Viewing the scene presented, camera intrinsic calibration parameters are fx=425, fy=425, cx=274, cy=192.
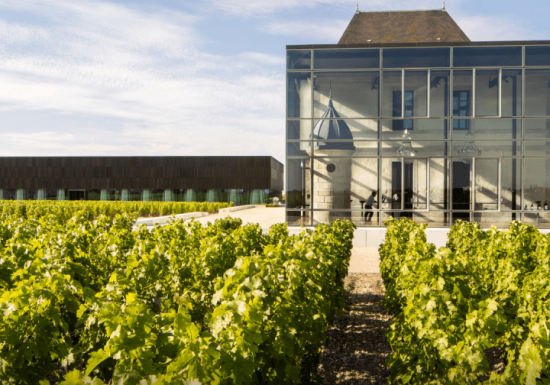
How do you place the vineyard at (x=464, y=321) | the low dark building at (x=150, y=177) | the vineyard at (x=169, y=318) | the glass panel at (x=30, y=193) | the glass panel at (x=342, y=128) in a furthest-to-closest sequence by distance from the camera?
the glass panel at (x=30, y=193) → the low dark building at (x=150, y=177) → the glass panel at (x=342, y=128) → the vineyard at (x=464, y=321) → the vineyard at (x=169, y=318)

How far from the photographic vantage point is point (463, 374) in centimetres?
271

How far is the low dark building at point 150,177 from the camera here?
48000mm

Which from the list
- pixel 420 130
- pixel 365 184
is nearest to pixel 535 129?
pixel 420 130

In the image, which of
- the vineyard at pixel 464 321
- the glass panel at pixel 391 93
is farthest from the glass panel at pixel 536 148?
the vineyard at pixel 464 321

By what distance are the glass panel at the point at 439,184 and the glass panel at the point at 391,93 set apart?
8.06 ft

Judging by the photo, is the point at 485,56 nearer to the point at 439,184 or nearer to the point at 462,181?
the point at 462,181

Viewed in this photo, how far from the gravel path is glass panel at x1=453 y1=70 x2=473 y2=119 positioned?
11.1 metres

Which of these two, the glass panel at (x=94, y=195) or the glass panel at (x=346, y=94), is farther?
the glass panel at (x=94, y=195)

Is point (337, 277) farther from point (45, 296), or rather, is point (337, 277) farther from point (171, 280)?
point (45, 296)

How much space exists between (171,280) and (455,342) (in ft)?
9.14

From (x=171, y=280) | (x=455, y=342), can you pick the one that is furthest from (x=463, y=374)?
(x=171, y=280)

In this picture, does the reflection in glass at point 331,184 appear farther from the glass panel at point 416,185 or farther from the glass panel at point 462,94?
the glass panel at point 462,94

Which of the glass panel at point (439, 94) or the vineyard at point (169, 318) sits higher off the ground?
the glass panel at point (439, 94)

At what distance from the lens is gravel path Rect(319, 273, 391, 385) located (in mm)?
4766
